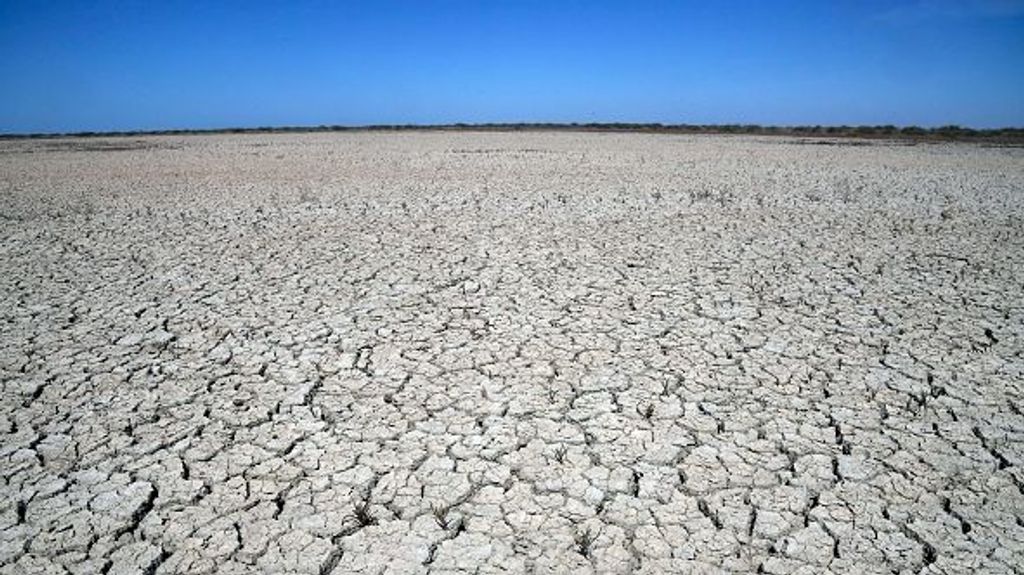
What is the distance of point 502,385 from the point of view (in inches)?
106

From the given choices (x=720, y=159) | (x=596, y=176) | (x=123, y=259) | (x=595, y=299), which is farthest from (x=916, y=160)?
(x=123, y=259)

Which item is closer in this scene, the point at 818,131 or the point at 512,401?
the point at 512,401

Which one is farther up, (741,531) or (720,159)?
(720,159)

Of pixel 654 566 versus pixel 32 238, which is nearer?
pixel 654 566

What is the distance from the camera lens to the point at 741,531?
175 cm

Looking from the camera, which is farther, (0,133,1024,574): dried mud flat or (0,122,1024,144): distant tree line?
(0,122,1024,144): distant tree line

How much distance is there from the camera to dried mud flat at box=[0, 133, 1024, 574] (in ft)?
5.64

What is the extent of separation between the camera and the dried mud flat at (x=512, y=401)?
1719 millimetres

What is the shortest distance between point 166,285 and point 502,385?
2915 millimetres

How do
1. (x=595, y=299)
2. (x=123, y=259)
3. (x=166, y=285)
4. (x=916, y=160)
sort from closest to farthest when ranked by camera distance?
(x=595, y=299) → (x=166, y=285) → (x=123, y=259) → (x=916, y=160)

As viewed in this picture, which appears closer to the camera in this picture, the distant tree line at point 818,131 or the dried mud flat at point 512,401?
the dried mud flat at point 512,401

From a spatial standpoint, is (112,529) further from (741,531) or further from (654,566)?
(741,531)

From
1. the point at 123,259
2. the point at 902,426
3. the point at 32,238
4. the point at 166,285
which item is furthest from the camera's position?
the point at 32,238

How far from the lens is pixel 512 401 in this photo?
2.54 meters
